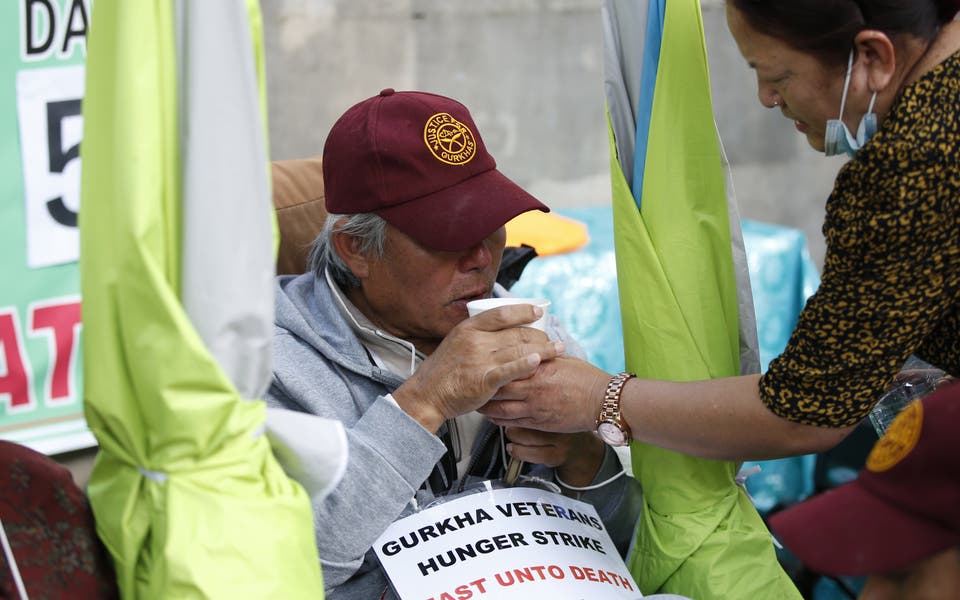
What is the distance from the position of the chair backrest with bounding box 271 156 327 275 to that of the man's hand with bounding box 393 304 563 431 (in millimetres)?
791

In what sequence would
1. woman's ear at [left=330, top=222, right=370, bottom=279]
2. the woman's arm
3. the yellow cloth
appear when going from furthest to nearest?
the yellow cloth, woman's ear at [left=330, top=222, right=370, bottom=279], the woman's arm

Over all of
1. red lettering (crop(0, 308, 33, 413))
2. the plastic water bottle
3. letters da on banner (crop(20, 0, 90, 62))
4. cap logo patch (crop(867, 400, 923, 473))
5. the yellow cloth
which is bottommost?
red lettering (crop(0, 308, 33, 413))

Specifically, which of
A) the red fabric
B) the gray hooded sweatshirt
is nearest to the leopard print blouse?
the gray hooded sweatshirt

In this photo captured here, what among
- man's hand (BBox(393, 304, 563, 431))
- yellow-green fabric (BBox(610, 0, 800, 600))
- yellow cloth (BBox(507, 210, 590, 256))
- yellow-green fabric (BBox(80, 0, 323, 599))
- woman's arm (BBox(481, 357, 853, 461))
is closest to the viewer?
yellow-green fabric (BBox(80, 0, 323, 599))

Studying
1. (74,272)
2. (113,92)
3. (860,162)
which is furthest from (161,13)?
(74,272)

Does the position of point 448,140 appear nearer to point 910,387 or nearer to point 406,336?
point 406,336

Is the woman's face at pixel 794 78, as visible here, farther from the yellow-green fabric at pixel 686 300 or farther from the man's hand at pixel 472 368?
the man's hand at pixel 472 368

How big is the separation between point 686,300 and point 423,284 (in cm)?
54

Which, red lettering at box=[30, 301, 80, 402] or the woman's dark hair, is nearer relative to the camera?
the woman's dark hair

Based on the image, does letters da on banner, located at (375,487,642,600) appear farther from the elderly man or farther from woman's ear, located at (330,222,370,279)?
woman's ear, located at (330,222,370,279)

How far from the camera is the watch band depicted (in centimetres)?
192

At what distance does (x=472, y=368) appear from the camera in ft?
6.30

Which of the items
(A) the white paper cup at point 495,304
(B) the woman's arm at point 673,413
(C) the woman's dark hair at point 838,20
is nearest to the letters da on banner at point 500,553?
(B) the woman's arm at point 673,413

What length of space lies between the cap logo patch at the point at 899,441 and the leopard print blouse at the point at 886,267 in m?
0.36
